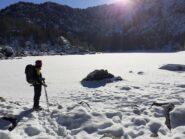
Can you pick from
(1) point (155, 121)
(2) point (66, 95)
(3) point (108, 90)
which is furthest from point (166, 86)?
(1) point (155, 121)

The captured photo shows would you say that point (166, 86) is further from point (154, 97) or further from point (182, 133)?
point (182, 133)

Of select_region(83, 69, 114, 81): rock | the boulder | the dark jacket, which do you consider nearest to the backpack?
the dark jacket

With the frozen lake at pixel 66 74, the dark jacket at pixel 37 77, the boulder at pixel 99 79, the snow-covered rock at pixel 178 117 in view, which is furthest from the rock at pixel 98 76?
the snow-covered rock at pixel 178 117

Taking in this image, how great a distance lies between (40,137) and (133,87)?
1271 cm

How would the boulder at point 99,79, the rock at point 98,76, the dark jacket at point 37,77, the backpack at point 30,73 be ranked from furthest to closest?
the rock at point 98,76, the boulder at point 99,79, the dark jacket at point 37,77, the backpack at point 30,73

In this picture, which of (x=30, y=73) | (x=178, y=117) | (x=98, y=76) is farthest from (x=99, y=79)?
(x=178, y=117)

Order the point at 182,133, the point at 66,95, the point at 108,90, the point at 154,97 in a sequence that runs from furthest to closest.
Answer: the point at 108,90 < the point at 66,95 < the point at 154,97 < the point at 182,133

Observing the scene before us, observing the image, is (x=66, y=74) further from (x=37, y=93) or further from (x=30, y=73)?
(x=30, y=73)

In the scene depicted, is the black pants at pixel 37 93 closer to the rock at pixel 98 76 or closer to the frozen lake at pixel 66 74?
the frozen lake at pixel 66 74

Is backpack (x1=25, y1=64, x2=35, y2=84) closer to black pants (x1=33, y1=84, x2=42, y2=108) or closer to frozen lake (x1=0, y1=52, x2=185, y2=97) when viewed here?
black pants (x1=33, y1=84, x2=42, y2=108)

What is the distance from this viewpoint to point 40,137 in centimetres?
1178

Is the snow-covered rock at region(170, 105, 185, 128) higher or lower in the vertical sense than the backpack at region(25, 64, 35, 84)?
lower

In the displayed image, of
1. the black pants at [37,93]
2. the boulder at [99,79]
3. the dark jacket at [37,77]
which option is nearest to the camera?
the dark jacket at [37,77]

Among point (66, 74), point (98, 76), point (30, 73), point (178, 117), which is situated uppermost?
point (30, 73)
